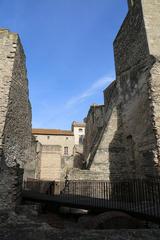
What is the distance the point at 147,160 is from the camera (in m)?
9.16

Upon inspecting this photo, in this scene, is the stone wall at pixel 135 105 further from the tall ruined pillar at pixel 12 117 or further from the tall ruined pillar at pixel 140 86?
the tall ruined pillar at pixel 12 117

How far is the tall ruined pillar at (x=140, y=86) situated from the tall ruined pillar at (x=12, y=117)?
232 inches

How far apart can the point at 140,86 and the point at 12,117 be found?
6.91 meters

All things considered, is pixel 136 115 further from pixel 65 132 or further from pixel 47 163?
pixel 65 132

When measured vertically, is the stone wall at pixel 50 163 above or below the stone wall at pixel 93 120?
below

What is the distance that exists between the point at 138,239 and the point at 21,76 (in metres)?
8.09

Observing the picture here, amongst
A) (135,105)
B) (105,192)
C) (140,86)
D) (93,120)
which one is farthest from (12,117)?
(93,120)

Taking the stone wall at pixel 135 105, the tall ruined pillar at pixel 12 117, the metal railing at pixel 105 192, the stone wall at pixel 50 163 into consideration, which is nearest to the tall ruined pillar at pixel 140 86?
the stone wall at pixel 135 105

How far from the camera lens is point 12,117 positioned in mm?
7586

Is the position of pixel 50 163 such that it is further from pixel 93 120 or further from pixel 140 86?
pixel 140 86

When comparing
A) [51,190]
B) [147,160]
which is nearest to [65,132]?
[51,190]

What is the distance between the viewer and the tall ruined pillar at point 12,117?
5.81m

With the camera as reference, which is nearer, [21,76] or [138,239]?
[138,239]

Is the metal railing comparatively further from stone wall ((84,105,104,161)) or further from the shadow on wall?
stone wall ((84,105,104,161))
